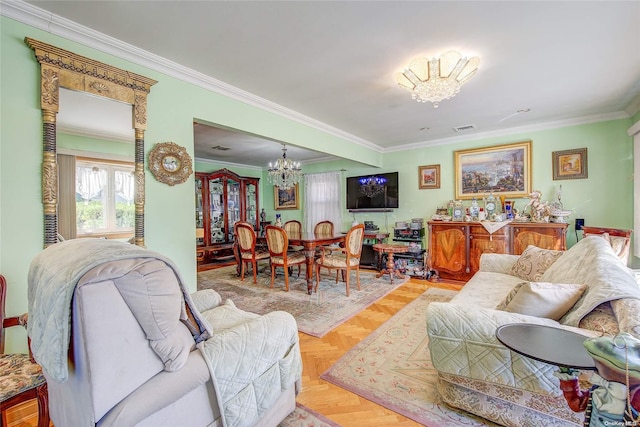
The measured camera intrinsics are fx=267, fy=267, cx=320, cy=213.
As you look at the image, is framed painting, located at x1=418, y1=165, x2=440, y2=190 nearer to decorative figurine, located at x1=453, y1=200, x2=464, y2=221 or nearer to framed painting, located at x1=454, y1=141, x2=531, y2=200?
framed painting, located at x1=454, y1=141, x2=531, y2=200

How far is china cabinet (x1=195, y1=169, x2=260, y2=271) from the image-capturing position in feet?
19.5

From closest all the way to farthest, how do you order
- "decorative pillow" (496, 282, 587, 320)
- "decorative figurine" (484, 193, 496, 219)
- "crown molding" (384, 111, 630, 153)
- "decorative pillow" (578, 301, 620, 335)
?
"decorative pillow" (578, 301, 620, 335) < "decorative pillow" (496, 282, 587, 320) < "crown molding" (384, 111, 630, 153) < "decorative figurine" (484, 193, 496, 219)

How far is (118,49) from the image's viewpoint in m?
1.97

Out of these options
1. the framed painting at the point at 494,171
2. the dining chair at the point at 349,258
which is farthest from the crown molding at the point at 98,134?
the framed painting at the point at 494,171

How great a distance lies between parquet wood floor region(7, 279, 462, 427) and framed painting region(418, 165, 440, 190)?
9.10 feet

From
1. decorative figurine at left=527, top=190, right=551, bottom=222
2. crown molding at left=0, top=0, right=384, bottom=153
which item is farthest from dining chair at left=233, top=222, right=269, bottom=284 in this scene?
decorative figurine at left=527, top=190, right=551, bottom=222

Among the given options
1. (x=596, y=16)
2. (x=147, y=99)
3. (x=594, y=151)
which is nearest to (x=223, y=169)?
(x=147, y=99)

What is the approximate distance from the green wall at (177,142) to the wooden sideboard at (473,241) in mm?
611

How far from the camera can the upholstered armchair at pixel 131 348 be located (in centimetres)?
86

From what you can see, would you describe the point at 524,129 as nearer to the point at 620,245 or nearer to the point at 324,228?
the point at 620,245

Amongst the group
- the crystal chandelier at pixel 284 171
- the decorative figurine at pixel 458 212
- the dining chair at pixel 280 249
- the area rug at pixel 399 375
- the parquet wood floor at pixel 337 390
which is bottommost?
the parquet wood floor at pixel 337 390

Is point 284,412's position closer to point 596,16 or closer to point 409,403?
point 409,403

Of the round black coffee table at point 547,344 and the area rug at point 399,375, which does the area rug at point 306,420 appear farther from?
the round black coffee table at point 547,344

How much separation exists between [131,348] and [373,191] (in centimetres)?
508
